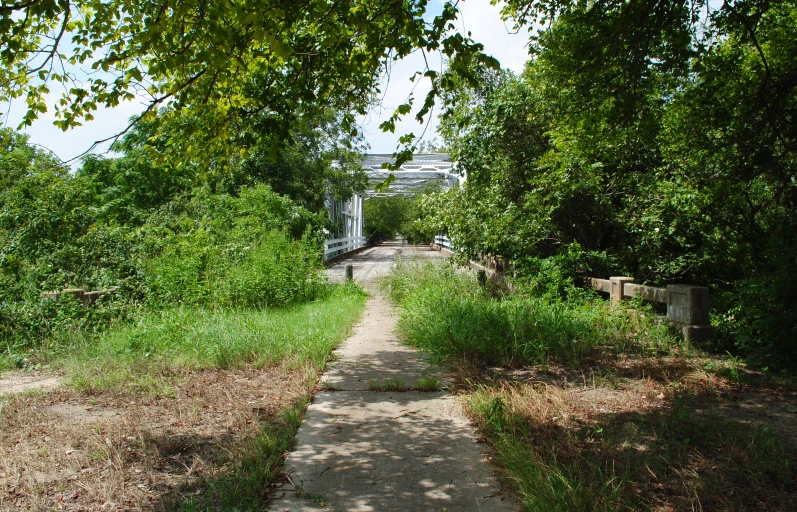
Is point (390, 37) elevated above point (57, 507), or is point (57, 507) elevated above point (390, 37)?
point (390, 37)

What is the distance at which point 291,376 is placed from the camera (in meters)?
6.33

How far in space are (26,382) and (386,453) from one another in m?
4.68

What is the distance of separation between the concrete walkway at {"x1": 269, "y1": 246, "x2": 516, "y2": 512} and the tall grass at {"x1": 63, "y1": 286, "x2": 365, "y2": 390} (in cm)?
99

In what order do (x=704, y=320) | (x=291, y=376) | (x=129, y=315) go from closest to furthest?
(x=291, y=376)
(x=704, y=320)
(x=129, y=315)

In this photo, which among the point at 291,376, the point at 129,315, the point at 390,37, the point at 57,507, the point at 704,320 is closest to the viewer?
the point at 57,507

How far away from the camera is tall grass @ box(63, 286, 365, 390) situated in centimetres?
655

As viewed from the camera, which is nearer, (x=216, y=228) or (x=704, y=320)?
(x=704, y=320)

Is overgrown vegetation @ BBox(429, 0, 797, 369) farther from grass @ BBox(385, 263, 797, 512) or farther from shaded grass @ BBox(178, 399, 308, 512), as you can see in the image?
shaded grass @ BBox(178, 399, 308, 512)

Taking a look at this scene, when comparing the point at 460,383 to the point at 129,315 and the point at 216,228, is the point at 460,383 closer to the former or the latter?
the point at 129,315

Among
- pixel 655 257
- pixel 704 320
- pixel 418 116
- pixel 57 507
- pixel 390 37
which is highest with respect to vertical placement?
pixel 390 37

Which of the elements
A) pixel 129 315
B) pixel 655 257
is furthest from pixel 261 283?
pixel 655 257

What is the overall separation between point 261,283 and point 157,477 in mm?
7065

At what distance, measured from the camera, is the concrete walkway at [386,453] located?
3.65 meters

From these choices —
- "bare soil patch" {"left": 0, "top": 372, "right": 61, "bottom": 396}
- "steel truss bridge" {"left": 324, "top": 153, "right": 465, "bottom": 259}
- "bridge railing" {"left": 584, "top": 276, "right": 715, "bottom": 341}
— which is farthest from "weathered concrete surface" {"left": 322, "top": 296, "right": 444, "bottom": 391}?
"steel truss bridge" {"left": 324, "top": 153, "right": 465, "bottom": 259}
